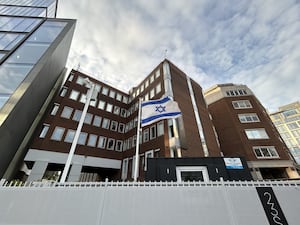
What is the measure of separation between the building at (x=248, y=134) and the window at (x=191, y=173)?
49.4 feet

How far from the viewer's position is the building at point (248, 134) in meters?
19.3

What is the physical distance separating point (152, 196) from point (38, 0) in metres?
23.6

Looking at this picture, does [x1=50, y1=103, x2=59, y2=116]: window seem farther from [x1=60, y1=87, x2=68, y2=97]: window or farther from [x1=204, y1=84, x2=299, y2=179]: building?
[x1=204, y1=84, x2=299, y2=179]: building

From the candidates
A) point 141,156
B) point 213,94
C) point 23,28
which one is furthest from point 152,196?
point 213,94

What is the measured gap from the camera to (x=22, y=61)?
9.81 meters

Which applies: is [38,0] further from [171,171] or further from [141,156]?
[171,171]

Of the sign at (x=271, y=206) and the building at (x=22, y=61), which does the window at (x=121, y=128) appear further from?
the sign at (x=271, y=206)

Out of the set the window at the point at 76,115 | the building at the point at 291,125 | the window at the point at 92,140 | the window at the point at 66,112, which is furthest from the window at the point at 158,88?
the building at the point at 291,125

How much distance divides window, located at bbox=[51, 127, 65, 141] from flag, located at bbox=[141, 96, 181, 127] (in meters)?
13.0

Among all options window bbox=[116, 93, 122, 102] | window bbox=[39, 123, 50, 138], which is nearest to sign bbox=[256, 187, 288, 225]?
window bbox=[39, 123, 50, 138]

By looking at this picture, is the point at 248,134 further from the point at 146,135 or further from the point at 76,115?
the point at 76,115

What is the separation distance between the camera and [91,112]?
19.7 meters

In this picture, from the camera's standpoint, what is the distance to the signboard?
30.8 ft

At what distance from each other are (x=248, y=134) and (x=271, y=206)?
75.3 feet
